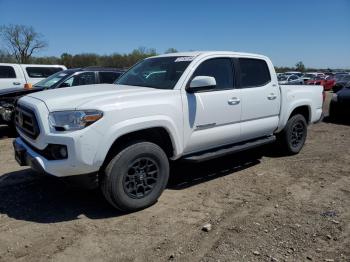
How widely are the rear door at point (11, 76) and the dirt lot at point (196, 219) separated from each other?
7.88m

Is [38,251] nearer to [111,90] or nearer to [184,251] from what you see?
[184,251]

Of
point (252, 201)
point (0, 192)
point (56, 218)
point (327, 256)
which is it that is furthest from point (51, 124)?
point (327, 256)

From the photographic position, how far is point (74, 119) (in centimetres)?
369

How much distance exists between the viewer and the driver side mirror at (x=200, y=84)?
4.48 meters

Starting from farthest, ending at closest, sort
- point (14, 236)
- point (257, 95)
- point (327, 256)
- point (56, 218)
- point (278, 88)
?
point (278, 88) → point (257, 95) → point (56, 218) → point (14, 236) → point (327, 256)

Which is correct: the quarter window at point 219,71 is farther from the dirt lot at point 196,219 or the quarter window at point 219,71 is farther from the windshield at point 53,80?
the windshield at point 53,80

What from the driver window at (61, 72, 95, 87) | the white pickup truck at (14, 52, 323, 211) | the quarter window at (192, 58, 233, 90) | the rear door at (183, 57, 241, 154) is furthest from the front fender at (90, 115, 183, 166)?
the driver window at (61, 72, 95, 87)

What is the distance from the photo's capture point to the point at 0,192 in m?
4.85

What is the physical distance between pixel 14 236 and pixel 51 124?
1170 millimetres

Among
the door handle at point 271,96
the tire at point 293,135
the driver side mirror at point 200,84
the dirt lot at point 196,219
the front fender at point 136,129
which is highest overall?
the driver side mirror at point 200,84

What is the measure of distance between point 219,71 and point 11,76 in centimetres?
1038

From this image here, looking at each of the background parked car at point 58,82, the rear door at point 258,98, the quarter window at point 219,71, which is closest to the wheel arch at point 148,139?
the quarter window at point 219,71

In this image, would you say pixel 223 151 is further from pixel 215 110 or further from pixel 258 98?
pixel 258 98

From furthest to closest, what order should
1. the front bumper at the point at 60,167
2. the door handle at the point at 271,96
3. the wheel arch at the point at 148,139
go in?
the door handle at the point at 271,96
the wheel arch at the point at 148,139
the front bumper at the point at 60,167
